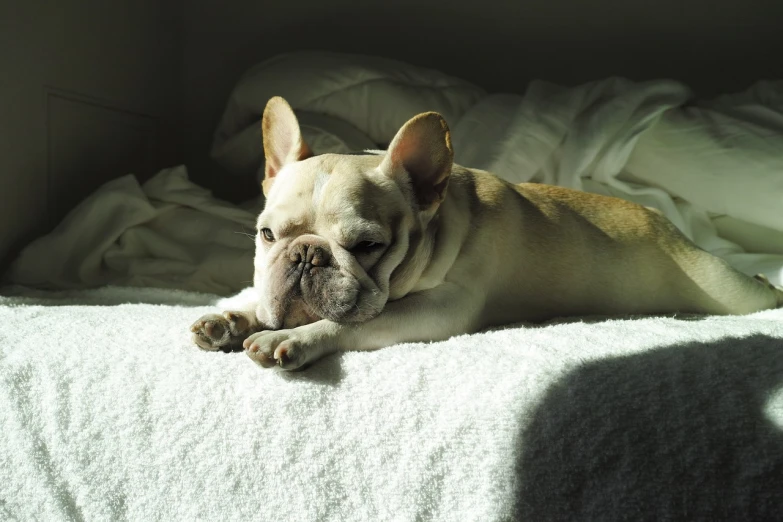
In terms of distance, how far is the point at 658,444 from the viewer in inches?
29.3

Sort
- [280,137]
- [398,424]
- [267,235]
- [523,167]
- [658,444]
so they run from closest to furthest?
[658,444] → [398,424] → [267,235] → [280,137] → [523,167]

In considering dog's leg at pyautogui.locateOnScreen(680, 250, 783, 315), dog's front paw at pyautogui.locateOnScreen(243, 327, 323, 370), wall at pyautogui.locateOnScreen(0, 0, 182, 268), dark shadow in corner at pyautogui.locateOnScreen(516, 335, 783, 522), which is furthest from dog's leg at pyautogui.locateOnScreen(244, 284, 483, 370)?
wall at pyautogui.locateOnScreen(0, 0, 182, 268)

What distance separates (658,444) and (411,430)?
297 millimetres

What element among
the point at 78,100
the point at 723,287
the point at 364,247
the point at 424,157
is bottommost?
the point at 78,100

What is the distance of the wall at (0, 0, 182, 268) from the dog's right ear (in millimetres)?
908

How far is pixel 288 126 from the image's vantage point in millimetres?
1246

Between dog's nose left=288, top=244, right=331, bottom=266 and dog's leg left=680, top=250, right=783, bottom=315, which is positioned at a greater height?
dog's nose left=288, top=244, right=331, bottom=266

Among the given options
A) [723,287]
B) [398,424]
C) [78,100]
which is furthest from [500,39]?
[398,424]

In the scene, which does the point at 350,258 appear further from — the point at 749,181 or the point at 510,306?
the point at 749,181

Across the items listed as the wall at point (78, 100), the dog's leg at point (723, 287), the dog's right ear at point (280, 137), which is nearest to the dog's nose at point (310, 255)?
the dog's right ear at point (280, 137)

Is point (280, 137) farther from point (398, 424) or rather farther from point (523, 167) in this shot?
point (523, 167)

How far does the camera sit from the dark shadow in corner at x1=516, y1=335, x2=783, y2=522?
70cm

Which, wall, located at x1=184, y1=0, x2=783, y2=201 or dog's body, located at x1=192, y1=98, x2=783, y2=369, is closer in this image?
dog's body, located at x1=192, y1=98, x2=783, y2=369

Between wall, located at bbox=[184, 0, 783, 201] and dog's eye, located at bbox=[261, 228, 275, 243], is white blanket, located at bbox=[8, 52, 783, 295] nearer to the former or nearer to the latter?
wall, located at bbox=[184, 0, 783, 201]
